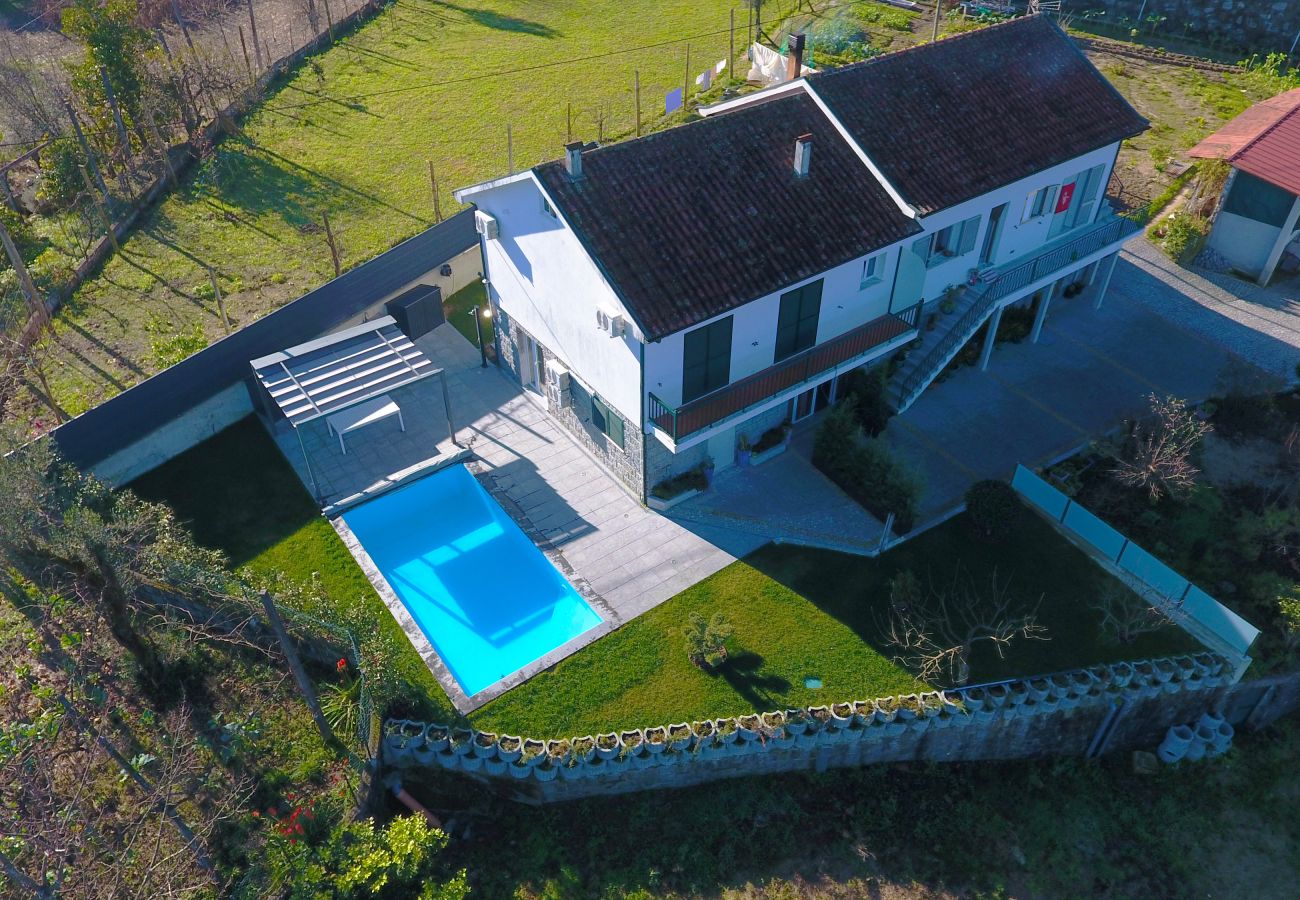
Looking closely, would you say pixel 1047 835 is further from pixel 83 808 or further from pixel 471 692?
pixel 83 808

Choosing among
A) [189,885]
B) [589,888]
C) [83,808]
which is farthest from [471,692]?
[83,808]

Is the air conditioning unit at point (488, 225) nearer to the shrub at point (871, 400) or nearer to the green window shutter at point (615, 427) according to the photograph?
the green window shutter at point (615, 427)

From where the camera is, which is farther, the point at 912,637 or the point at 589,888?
the point at 912,637

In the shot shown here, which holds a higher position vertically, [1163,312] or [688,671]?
[1163,312]

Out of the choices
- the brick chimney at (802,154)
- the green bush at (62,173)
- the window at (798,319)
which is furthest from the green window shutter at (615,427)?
the green bush at (62,173)

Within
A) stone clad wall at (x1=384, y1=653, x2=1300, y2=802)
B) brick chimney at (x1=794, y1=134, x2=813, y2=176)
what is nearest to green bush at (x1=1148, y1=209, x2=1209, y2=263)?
stone clad wall at (x1=384, y1=653, x2=1300, y2=802)

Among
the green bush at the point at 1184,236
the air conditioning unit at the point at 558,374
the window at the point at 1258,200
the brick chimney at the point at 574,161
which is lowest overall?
the air conditioning unit at the point at 558,374

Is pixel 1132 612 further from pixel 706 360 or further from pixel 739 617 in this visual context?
pixel 706 360
